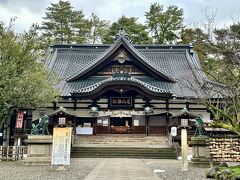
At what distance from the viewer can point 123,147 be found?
2375cm

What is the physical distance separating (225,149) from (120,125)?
17.8 m

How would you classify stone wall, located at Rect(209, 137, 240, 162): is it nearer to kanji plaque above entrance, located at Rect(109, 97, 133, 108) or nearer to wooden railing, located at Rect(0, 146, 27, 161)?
wooden railing, located at Rect(0, 146, 27, 161)

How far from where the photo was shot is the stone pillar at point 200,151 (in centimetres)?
1502

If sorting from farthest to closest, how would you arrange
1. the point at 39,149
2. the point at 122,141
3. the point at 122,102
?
the point at 122,102 → the point at 122,141 → the point at 39,149

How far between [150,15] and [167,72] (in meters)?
22.8

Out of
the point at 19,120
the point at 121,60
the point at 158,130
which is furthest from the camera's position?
the point at 121,60

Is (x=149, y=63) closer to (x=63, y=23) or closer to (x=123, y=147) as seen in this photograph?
(x=123, y=147)

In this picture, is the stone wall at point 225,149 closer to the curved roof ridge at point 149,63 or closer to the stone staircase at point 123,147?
the stone staircase at point 123,147

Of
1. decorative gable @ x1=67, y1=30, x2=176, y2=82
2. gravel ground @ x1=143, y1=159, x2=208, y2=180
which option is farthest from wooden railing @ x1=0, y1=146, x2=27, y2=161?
decorative gable @ x1=67, y1=30, x2=176, y2=82

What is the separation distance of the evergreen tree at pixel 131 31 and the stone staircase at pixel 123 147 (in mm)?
24867

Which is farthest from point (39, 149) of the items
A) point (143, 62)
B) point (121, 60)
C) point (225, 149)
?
point (121, 60)

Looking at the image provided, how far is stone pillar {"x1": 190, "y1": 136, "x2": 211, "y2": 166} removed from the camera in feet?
49.3

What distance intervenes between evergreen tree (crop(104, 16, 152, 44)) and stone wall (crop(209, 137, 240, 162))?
124 feet

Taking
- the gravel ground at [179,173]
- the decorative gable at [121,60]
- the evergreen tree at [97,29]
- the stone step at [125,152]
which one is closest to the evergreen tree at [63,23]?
the evergreen tree at [97,29]
